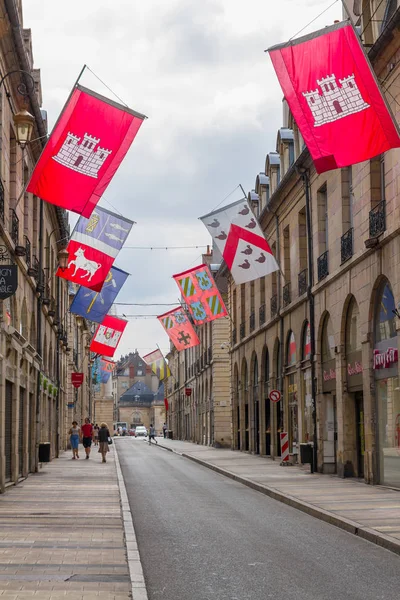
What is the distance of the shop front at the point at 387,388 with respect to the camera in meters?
20.2

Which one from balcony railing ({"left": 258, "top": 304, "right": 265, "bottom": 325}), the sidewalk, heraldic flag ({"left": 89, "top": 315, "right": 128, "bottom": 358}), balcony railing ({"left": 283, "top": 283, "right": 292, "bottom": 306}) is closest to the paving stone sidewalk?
the sidewalk

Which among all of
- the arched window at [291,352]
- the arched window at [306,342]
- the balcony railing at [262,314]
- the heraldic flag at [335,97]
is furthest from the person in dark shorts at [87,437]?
the heraldic flag at [335,97]

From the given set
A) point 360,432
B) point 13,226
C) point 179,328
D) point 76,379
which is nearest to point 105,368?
point 76,379

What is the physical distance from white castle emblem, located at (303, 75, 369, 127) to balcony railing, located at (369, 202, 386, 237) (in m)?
7.30

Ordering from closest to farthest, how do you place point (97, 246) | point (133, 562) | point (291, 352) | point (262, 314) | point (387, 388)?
point (133, 562)
point (387, 388)
point (97, 246)
point (291, 352)
point (262, 314)

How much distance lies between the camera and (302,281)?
100 feet

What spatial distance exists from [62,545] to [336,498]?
7.94m

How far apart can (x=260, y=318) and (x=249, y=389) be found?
4533 millimetres

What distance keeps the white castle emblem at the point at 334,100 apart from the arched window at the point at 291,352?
737 inches

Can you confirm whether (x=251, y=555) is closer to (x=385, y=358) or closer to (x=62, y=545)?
(x=62, y=545)

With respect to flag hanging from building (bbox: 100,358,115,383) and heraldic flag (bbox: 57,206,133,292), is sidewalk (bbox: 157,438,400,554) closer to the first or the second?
heraldic flag (bbox: 57,206,133,292)

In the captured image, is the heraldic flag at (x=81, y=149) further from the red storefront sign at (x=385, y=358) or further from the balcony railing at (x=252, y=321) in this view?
the balcony railing at (x=252, y=321)

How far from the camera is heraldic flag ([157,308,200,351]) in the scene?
42281 mm

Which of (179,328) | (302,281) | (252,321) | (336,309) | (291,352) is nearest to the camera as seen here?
(336,309)
